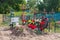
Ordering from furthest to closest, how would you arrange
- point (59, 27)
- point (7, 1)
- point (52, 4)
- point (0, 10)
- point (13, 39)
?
point (7, 1), point (0, 10), point (52, 4), point (59, 27), point (13, 39)

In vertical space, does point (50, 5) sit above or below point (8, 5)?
above

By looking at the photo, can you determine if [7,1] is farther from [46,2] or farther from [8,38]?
[8,38]

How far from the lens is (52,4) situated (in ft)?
144

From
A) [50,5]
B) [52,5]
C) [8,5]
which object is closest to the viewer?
[50,5]

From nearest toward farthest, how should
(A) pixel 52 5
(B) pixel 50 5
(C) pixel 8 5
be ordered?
(B) pixel 50 5 < (A) pixel 52 5 < (C) pixel 8 5

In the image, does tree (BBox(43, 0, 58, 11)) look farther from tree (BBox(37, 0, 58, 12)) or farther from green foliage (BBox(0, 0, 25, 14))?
green foliage (BBox(0, 0, 25, 14))

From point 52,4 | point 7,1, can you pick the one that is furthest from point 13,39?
point 7,1

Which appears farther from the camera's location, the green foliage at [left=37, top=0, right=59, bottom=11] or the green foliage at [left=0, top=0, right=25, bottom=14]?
the green foliage at [left=0, top=0, right=25, bottom=14]

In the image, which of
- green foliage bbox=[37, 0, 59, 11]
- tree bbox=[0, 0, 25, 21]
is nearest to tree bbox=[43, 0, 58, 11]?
green foliage bbox=[37, 0, 59, 11]

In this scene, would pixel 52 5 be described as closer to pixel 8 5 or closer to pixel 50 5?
pixel 50 5

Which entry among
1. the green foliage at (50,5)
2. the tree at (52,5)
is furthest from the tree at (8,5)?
the tree at (52,5)

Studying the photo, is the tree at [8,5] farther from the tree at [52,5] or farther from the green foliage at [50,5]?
the tree at [52,5]

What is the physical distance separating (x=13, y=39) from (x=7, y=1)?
4480cm

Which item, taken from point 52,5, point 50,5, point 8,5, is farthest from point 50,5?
point 8,5
